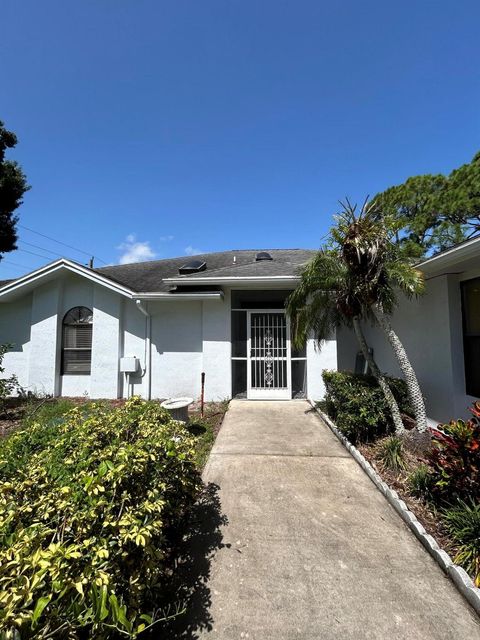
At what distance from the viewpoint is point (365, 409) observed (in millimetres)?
5488

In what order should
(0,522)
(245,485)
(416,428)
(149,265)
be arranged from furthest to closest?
(149,265) → (416,428) → (245,485) → (0,522)

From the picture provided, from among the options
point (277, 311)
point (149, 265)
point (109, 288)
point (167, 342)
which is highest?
point (149, 265)

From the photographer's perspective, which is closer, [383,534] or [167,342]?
[383,534]

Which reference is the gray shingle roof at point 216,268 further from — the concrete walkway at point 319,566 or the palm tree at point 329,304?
the concrete walkway at point 319,566

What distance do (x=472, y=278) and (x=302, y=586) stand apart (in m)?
5.84

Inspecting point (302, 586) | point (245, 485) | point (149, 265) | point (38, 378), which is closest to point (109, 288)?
point (38, 378)

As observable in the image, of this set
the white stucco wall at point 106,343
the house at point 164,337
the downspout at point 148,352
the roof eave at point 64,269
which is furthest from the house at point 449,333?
the white stucco wall at point 106,343

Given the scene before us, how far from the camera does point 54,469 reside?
220cm

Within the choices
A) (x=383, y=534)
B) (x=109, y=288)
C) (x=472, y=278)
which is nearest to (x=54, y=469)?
(x=383, y=534)

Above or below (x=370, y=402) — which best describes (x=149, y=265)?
above

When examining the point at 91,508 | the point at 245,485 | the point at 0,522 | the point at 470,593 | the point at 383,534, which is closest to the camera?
the point at 0,522

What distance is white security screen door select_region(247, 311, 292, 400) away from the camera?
9.04 metres

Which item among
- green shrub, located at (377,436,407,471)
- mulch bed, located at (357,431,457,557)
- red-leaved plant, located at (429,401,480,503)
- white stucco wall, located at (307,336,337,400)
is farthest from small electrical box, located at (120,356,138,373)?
red-leaved plant, located at (429,401,480,503)

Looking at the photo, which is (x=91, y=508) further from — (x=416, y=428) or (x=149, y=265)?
(x=149, y=265)
